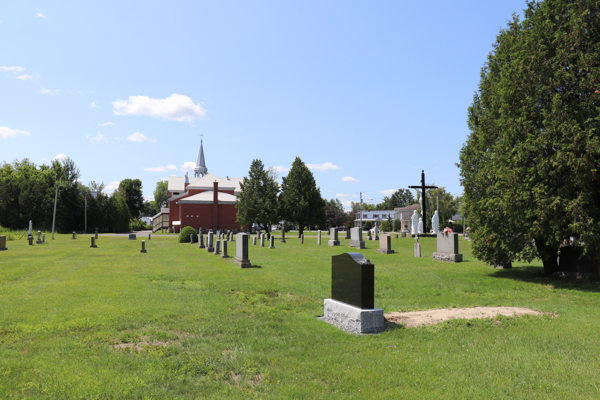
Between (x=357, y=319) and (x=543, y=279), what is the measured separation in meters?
9.52

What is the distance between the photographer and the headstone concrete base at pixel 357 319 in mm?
6918

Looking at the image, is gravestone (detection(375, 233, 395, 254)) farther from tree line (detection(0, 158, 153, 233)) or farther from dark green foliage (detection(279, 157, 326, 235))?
tree line (detection(0, 158, 153, 233))

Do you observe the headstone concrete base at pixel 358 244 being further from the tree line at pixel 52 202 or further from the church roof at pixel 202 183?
the church roof at pixel 202 183

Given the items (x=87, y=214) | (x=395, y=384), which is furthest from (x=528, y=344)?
(x=87, y=214)

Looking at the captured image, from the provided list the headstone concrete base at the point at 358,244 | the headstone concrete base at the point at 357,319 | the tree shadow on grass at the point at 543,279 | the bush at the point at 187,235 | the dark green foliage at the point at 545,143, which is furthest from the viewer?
the bush at the point at 187,235

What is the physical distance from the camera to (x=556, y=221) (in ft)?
37.4

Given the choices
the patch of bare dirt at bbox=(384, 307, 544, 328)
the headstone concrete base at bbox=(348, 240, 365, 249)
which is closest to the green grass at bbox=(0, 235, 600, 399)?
the patch of bare dirt at bbox=(384, 307, 544, 328)

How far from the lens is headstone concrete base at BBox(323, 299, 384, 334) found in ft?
22.7

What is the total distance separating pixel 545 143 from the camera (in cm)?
1168

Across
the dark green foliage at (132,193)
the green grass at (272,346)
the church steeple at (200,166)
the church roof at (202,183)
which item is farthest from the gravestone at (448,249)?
the dark green foliage at (132,193)

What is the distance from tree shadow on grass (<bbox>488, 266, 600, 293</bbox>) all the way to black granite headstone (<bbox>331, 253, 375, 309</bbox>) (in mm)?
7935

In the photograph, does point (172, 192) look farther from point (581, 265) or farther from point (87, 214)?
point (581, 265)

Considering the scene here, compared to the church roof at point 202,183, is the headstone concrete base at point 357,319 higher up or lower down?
lower down

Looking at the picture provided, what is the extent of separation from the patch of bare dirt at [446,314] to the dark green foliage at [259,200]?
39641 mm
